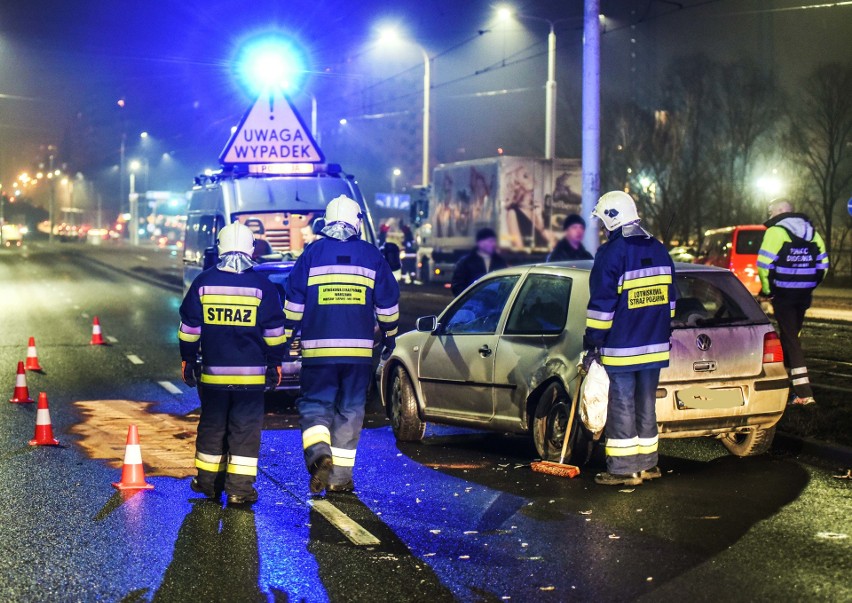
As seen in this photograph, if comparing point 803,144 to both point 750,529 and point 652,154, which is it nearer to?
point 652,154

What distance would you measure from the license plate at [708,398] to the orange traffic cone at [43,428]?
15.5 feet

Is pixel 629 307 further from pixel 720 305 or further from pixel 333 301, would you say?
pixel 333 301

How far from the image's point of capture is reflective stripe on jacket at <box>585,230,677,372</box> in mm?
7555

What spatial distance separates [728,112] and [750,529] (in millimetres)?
34583

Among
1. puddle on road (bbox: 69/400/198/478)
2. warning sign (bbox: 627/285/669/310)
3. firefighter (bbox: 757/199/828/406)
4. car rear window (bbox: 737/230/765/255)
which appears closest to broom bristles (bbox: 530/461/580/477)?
warning sign (bbox: 627/285/669/310)

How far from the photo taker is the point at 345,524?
6.61m

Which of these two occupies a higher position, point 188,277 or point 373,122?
point 373,122

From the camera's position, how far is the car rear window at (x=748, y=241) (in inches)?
1004

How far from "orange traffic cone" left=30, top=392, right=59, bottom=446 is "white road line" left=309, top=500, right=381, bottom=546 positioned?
10.0 ft

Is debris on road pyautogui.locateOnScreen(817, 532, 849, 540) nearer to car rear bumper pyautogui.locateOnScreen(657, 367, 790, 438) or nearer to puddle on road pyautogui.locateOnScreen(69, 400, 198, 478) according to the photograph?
car rear bumper pyautogui.locateOnScreen(657, 367, 790, 438)

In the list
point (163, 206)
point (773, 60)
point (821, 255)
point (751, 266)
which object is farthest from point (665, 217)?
point (163, 206)

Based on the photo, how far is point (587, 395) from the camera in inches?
298

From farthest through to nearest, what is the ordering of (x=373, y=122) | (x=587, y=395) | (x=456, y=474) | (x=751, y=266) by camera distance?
1. (x=373, y=122)
2. (x=751, y=266)
3. (x=456, y=474)
4. (x=587, y=395)

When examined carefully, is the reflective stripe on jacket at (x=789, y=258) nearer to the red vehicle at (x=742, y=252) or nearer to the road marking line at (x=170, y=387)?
the road marking line at (x=170, y=387)
